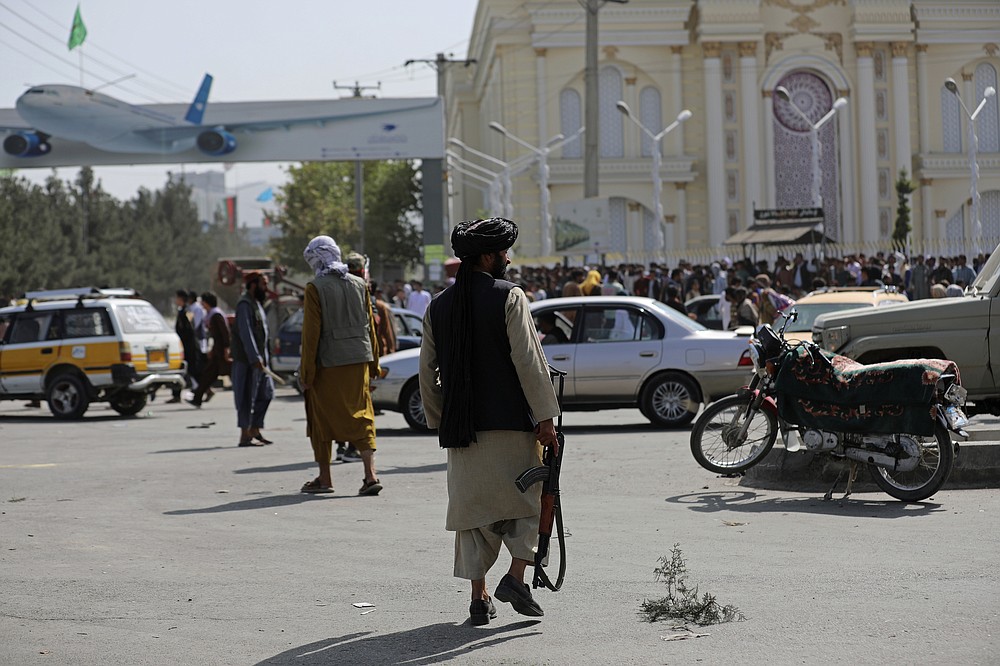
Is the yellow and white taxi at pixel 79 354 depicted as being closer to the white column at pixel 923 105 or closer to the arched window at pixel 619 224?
the arched window at pixel 619 224

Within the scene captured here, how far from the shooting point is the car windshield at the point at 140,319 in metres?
20.0

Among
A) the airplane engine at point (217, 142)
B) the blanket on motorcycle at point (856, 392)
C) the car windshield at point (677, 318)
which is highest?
the airplane engine at point (217, 142)

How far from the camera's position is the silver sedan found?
15539 millimetres

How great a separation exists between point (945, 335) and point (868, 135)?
51.9 metres

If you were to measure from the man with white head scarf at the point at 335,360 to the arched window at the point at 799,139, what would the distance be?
5380 cm

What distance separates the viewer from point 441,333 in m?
6.27

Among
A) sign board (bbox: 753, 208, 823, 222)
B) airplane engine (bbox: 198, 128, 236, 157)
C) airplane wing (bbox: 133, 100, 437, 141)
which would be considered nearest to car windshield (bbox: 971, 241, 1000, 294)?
sign board (bbox: 753, 208, 823, 222)

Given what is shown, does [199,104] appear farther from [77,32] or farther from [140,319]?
[140,319]

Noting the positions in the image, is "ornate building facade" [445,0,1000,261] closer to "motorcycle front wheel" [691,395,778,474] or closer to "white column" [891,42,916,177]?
"white column" [891,42,916,177]

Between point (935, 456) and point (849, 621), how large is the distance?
385 centimetres

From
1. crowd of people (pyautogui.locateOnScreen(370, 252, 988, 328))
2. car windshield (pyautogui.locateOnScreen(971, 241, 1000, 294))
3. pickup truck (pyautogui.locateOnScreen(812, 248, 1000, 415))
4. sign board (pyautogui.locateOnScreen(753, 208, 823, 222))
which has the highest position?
sign board (pyautogui.locateOnScreen(753, 208, 823, 222))

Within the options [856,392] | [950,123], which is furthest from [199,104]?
[856,392]

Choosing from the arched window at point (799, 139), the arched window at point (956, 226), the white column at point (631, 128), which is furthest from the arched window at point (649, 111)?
the arched window at point (956, 226)

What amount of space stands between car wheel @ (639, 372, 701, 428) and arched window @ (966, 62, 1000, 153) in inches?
2055
